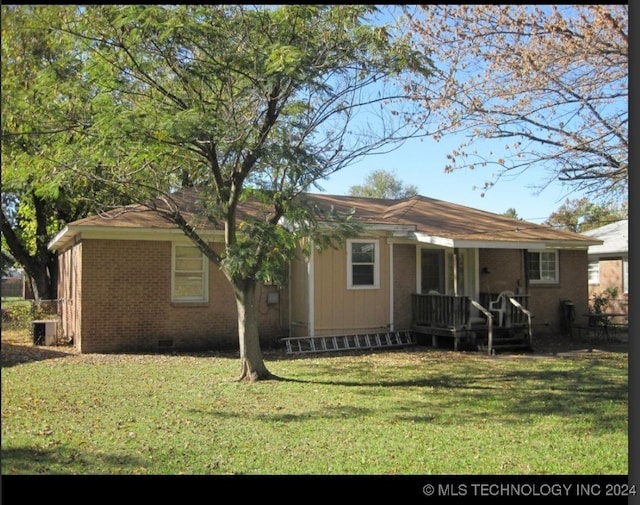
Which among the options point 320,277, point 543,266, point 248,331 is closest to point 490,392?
point 248,331

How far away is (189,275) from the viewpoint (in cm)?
1466

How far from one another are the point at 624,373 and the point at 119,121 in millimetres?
9959

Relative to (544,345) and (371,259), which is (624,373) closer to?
(544,345)

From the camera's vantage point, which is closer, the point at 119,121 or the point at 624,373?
the point at 119,121

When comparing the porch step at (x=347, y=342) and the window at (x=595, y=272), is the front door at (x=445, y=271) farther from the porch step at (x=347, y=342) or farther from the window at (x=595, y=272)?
the window at (x=595, y=272)

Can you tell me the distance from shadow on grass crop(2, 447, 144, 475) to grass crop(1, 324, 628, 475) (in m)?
0.02

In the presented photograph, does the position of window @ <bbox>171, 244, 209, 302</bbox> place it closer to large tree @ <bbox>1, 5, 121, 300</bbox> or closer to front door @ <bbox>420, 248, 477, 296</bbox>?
large tree @ <bbox>1, 5, 121, 300</bbox>

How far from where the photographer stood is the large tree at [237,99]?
342 inches

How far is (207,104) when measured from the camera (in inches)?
375

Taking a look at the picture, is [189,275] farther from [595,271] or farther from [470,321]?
[595,271]

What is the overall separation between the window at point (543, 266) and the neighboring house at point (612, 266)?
5.46m

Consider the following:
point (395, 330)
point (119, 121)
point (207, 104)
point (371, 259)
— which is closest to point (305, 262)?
point (371, 259)

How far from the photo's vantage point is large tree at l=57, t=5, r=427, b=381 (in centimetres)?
870

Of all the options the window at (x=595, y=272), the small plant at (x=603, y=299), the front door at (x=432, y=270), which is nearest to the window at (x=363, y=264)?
the front door at (x=432, y=270)
